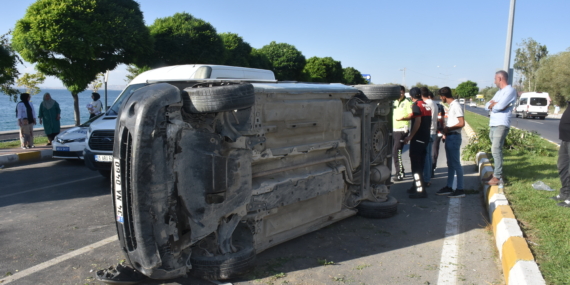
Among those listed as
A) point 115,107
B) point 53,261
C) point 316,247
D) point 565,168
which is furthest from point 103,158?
point 565,168

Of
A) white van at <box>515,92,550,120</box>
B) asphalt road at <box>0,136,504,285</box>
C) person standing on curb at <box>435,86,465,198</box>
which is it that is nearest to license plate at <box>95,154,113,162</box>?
asphalt road at <box>0,136,504,285</box>

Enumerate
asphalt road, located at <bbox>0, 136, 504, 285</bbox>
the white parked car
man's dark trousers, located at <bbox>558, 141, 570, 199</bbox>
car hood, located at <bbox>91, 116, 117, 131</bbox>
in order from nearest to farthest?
1. asphalt road, located at <bbox>0, 136, 504, 285</bbox>
2. man's dark trousers, located at <bbox>558, 141, 570, 199</bbox>
3. car hood, located at <bbox>91, 116, 117, 131</bbox>
4. the white parked car

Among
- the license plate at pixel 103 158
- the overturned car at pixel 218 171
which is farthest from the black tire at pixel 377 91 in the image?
the license plate at pixel 103 158

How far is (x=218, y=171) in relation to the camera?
12.0ft

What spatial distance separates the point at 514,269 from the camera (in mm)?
3705

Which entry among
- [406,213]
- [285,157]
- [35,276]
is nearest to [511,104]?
[406,213]

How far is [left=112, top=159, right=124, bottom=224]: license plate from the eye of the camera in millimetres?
3479

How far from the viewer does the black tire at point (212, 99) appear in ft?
11.4

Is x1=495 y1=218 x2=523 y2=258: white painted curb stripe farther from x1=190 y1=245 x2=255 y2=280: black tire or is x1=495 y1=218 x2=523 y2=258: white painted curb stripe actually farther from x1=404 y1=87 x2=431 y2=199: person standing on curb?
x1=190 y1=245 x2=255 y2=280: black tire

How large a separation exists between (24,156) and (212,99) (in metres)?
9.83

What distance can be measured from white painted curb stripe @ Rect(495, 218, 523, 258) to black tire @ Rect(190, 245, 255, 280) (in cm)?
275

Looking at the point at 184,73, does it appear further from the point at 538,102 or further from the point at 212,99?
the point at 538,102

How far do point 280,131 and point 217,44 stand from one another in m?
18.9

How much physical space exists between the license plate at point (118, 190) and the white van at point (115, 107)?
329cm
